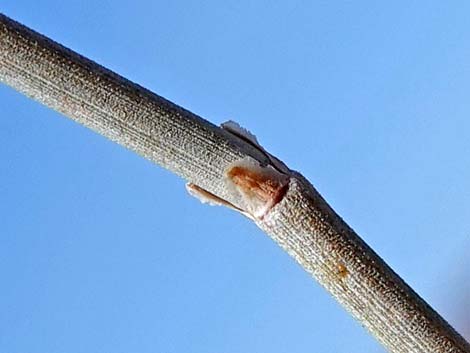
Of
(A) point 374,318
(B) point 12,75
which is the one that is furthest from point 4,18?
(A) point 374,318

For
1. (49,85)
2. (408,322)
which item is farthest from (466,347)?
(49,85)

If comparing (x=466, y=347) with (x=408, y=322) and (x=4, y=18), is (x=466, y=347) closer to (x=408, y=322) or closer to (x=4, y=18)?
(x=408, y=322)

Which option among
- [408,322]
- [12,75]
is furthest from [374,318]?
[12,75]

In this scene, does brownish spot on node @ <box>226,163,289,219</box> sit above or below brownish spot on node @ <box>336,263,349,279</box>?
above

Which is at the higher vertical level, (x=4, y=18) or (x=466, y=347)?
(x=4, y=18)

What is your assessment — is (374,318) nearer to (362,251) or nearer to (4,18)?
(362,251)

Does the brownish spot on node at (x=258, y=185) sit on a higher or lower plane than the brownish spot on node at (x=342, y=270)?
higher
